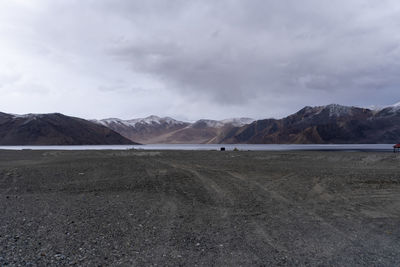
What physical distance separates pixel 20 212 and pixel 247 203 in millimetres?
7165

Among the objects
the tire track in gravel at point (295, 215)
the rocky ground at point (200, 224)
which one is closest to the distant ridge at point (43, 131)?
the rocky ground at point (200, 224)

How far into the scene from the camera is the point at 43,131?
171m

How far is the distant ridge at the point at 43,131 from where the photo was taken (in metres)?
163

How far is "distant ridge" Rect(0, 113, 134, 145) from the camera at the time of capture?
535 feet

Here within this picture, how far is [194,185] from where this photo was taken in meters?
14.2

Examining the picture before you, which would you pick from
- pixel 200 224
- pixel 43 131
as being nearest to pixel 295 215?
pixel 200 224

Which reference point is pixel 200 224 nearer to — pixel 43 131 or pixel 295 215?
pixel 295 215

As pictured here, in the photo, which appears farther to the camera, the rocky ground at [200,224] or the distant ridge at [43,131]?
the distant ridge at [43,131]

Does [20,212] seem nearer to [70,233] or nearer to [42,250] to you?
[70,233]

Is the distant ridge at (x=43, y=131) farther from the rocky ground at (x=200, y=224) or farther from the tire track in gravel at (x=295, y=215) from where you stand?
the tire track in gravel at (x=295, y=215)

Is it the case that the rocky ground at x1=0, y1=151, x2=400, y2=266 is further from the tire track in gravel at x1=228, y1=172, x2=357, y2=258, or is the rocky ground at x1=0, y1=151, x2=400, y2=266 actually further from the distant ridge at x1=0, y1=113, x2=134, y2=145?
the distant ridge at x1=0, y1=113, x2=134, y2=145

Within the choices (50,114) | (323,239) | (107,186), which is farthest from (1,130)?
(323,239)

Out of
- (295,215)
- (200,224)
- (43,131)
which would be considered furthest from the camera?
(43,131)

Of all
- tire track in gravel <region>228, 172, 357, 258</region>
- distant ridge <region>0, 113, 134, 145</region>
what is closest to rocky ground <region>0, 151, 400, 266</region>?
tire track in gravel <region>228, 172, 357, 258</region>
